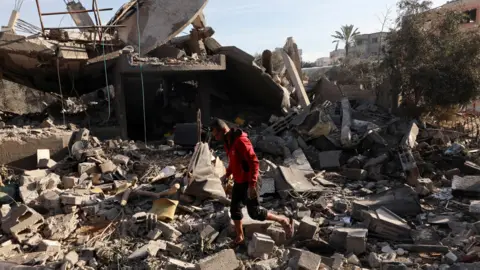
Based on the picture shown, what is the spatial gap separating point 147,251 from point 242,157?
5.26ft

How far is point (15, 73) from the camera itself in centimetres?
1145

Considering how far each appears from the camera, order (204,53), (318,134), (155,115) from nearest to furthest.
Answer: (318,134)
(204,53)
(155,115)

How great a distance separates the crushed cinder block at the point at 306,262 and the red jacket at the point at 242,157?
0.95 meters

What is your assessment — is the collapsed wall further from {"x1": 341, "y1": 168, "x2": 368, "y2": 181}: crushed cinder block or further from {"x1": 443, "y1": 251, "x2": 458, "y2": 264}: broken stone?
{"x1": 443, "y1": 251, "x2": 458, "y2": 264}: broken stone

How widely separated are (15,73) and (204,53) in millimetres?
5856

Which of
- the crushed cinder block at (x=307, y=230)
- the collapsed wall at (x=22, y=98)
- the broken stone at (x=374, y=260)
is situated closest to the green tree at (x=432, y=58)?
the crushed cinder block at (x=307, y=230)

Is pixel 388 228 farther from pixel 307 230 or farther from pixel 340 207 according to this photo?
pixel 307 230

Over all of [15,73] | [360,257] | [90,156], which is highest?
[15,73]

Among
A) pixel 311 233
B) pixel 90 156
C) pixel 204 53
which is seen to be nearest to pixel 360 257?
pixel 311 233

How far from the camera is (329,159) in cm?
857

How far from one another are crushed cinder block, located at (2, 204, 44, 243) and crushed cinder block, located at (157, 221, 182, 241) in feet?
5.90

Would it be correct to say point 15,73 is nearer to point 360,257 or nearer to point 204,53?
point 204,53

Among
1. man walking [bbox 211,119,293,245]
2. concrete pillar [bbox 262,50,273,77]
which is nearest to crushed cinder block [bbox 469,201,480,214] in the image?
man walking [bbox 211,119,293,245]

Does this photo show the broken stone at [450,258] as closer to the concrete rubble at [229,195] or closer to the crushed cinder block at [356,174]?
the concrete rubble at [229,195]
